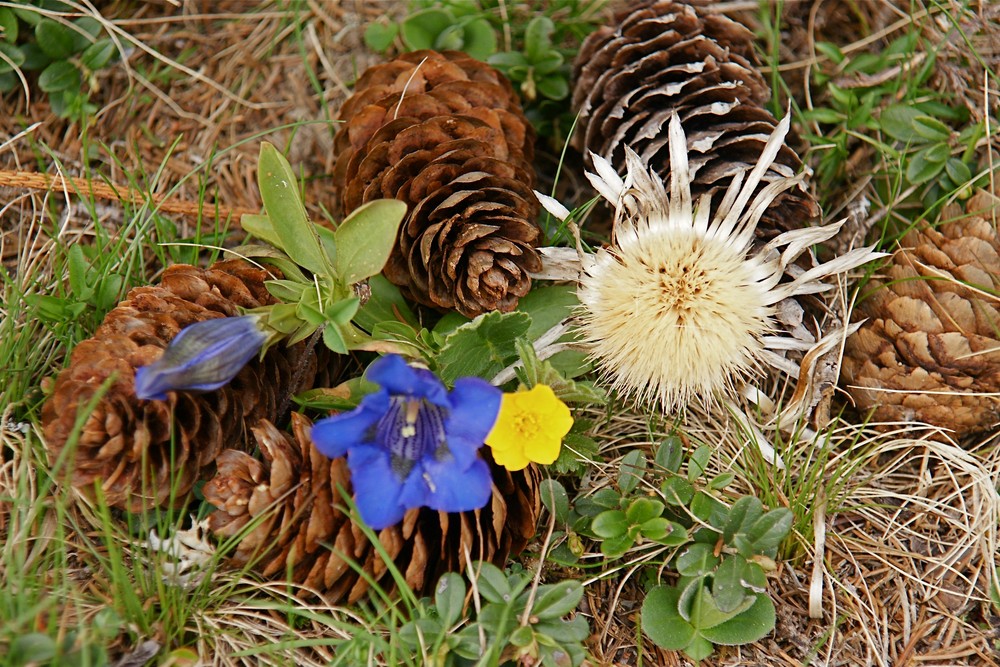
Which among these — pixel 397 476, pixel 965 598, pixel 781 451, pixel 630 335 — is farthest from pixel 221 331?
pixel 965 598

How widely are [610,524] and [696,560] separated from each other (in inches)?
8.1

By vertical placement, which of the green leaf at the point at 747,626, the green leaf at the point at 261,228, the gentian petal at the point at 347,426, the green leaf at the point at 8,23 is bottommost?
the green leaf at the point at 747,626

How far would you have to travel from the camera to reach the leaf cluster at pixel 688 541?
174cm

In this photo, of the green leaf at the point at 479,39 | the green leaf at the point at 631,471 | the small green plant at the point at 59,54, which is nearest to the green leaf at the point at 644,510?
the green leaf at the point at 631,471

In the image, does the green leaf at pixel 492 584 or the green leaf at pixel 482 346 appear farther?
the green leaf at pixel 482 346

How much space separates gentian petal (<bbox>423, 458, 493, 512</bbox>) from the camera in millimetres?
1599

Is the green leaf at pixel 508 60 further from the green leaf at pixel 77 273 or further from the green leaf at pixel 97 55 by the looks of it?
the green leaf at pixel 77 273

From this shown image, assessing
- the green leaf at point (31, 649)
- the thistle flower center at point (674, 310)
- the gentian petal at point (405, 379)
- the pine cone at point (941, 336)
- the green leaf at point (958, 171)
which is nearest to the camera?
the green leaf at point (31, 649)

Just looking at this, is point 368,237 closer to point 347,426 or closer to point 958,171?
point 347,426

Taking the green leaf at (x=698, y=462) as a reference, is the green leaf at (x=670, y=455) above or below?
below

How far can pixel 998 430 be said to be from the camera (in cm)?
214

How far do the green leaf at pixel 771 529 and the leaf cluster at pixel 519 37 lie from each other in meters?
1.25

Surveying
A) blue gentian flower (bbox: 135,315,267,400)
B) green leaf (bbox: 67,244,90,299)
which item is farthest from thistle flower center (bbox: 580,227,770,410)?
green leaf (bbox: 67,244,90,299)

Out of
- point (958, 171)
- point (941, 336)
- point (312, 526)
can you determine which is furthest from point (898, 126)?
point (312, 526)
